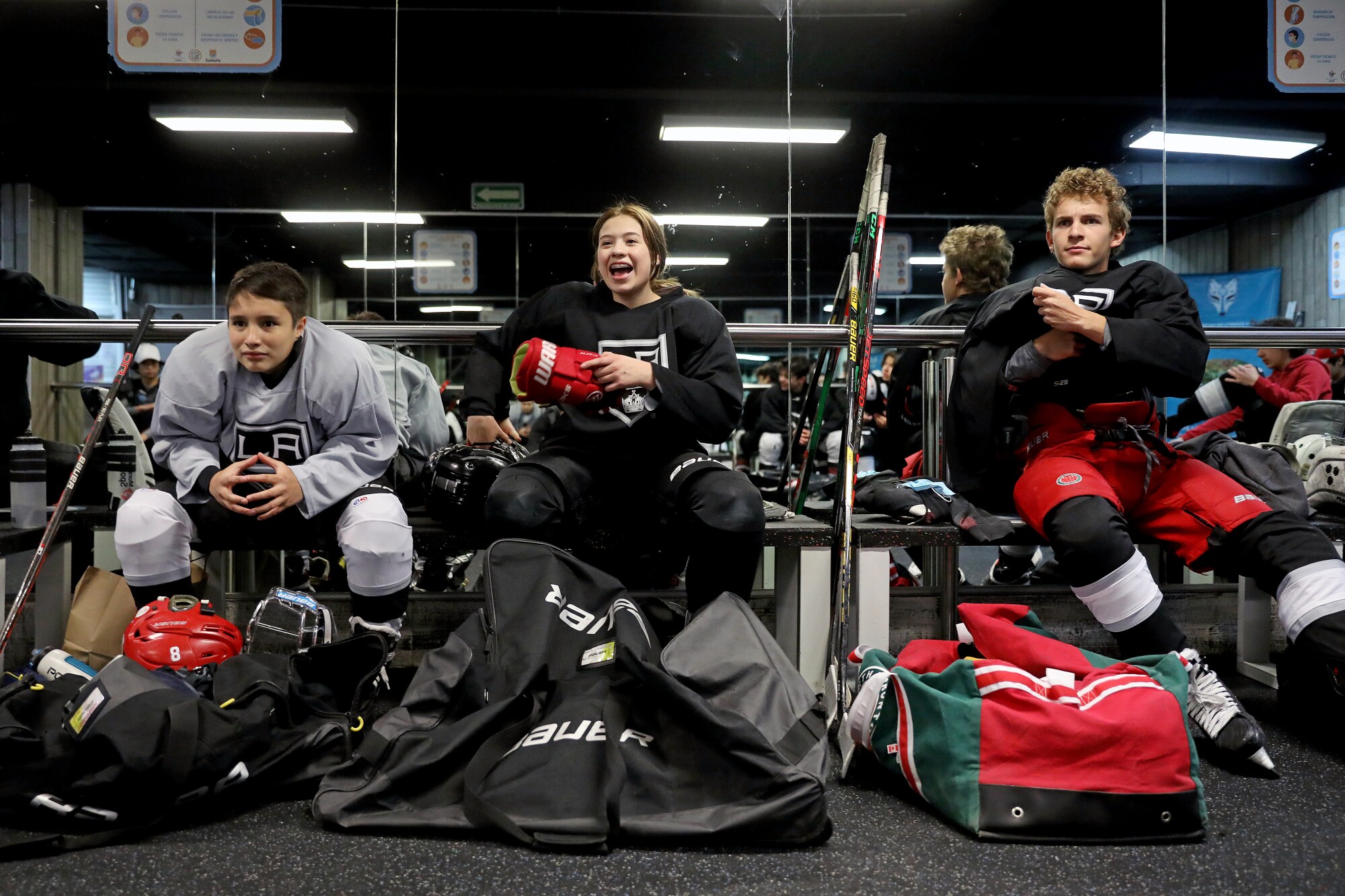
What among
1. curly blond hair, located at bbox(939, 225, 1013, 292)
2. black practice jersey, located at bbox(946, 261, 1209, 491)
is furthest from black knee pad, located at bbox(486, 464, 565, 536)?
curly blond hair, located at bbox(939, 225, 1013, 292)

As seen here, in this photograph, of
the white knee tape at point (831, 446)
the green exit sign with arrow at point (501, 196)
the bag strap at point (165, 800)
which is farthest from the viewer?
the white knee tape at point (831, 446)

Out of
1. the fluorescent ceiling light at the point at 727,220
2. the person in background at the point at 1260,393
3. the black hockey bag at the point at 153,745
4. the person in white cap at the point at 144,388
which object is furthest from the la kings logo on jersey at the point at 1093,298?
the person in white cap at the point at 144,388

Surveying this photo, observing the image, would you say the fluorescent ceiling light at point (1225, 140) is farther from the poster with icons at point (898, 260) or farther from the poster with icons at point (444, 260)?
the poster with icons at point (444, 260)

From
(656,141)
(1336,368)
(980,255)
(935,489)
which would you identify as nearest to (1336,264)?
(1336,368)

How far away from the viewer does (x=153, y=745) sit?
132cm

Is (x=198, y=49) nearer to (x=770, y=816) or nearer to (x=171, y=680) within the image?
(x=171, y=680)

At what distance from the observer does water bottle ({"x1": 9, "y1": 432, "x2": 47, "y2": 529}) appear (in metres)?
2.17

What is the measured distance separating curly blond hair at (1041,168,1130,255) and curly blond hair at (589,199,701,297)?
95 centimetres

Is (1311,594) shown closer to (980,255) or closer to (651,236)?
(980,255)

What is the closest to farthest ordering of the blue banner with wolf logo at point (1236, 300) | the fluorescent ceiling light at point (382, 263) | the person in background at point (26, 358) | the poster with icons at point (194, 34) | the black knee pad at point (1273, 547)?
the black knee pad at point (1273, 547), the person in background at point (26, 358), the poster with icons at point (194, 34), the fluorescent ceiling light at point (382, 263), the blue banner with wolf logo at point (1236, 300)

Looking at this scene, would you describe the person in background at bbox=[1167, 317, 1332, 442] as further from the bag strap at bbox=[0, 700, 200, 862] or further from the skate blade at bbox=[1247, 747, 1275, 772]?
the bag strap at bbox=[0, 700, 200, 862]

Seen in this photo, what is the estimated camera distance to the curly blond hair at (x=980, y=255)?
8.96 feet

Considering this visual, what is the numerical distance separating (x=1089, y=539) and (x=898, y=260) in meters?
2.90

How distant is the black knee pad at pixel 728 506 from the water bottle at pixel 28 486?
164 cm
